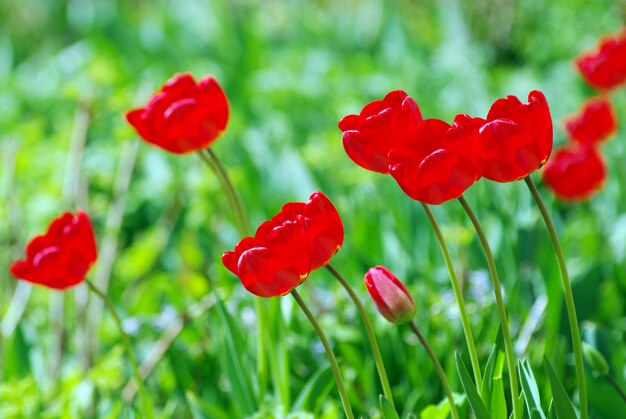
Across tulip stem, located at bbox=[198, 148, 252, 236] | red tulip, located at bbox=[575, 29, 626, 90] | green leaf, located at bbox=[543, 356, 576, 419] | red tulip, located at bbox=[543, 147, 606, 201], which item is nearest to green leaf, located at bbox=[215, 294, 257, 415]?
tulip stem, located at bbox=[198, 148, 252, 236]

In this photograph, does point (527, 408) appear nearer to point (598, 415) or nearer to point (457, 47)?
point (598, 415)

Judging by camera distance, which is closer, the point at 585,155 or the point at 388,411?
the point at 388,411

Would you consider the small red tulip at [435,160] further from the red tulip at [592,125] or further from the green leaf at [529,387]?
the red tulip at [592,125]

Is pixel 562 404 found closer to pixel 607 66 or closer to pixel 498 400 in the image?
pixel 498 400

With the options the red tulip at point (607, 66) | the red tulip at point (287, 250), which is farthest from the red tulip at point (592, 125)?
the red tulip at point (287, 250)

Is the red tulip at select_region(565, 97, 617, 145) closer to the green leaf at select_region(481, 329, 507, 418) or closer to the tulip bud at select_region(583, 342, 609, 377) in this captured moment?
the tulip bud at select_region(583, 342, 609, 377)

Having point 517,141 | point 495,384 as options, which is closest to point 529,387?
point 495,384
